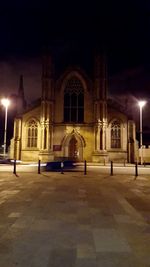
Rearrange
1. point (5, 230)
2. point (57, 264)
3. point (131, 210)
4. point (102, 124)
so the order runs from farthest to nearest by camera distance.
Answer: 1. point (102, 124)
2. point (131, 210)
3. point (5, 230)
4. point (57, 264)

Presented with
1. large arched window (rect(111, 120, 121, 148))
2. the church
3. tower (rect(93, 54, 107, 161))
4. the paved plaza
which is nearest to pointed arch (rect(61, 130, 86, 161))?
the church

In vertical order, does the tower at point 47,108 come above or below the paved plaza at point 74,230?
above

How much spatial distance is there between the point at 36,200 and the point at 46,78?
25.2 metres

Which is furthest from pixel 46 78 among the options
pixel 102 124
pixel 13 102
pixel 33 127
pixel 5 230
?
pixel 13 102

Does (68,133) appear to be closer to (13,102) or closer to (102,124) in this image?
(102,124)

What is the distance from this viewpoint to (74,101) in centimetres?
3042

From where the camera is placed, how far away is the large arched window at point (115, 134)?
28.9 m

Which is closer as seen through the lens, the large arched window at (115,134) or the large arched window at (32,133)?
the large arched window at (115,134)

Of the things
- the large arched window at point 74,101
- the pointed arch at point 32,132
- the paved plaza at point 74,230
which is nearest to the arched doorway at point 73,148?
the large arched window at point 74,101

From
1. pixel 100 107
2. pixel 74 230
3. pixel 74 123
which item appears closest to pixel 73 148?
pixel 74 123

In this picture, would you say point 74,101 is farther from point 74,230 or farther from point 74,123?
point 74,230

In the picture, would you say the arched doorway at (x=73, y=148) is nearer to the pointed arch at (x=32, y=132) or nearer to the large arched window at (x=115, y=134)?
the pointed arch at (x=32, y=132)

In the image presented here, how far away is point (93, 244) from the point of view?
3.86 m

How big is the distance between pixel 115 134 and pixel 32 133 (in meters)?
11.6
